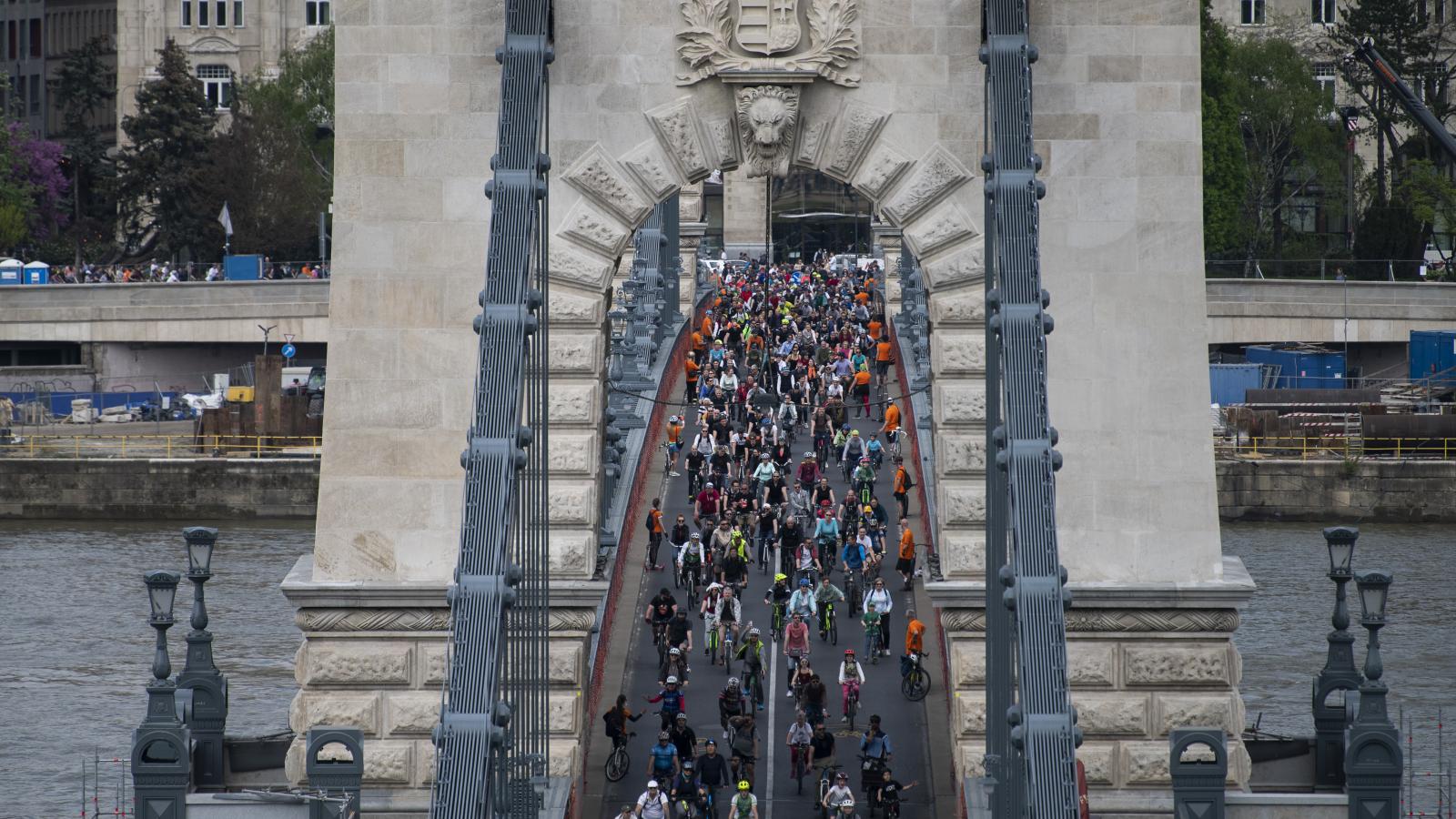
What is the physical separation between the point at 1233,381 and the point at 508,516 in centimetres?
6269

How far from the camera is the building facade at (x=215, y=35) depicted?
382ft

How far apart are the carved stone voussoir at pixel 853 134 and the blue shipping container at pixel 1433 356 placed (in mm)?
55833

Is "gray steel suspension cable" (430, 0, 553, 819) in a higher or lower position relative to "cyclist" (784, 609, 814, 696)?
higher

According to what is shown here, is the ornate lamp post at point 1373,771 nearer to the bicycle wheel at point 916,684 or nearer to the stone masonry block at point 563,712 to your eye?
the stone masonry block at point 563,712

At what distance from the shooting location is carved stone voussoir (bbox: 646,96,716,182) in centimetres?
2186

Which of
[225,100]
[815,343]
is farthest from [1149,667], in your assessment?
[225,100]

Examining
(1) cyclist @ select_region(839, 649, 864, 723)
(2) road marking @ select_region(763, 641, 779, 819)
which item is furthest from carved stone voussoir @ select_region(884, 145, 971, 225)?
(1) cyclist @ select_region(839, 649, 864, 723)

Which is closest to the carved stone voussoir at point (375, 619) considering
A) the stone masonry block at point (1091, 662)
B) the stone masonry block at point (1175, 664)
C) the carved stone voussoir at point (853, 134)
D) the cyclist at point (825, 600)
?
the carved stone voussoir at point (853, 134)

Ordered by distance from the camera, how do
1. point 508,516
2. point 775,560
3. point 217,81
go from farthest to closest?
point 217,81
point 775,560
point 508,516

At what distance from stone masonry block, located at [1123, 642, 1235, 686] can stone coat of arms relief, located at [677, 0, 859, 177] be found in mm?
5354

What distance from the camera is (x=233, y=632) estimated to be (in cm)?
4772

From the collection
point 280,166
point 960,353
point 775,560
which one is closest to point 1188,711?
point 960,353

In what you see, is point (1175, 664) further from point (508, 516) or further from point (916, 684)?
point (916, 684)

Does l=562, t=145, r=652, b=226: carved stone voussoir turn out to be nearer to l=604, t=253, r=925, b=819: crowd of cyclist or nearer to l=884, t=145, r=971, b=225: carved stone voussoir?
l=884, t=145, r=971, b=225: carved stone voussoir
